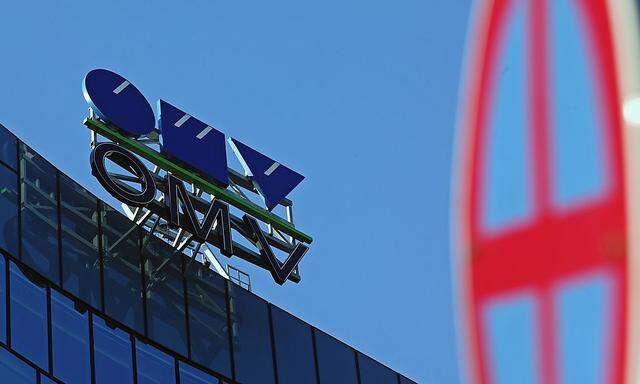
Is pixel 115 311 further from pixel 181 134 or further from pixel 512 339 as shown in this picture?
pixel 512 339

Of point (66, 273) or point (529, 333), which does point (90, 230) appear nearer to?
point (66, 273)

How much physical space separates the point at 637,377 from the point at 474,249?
2.27ft

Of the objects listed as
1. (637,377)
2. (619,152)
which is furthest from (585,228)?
(637,377)

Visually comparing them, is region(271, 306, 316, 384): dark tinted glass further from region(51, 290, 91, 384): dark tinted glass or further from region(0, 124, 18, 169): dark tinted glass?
region(0, 124, 18, 169): dark tinted glass

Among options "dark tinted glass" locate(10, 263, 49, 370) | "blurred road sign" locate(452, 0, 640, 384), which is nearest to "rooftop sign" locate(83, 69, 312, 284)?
"dark tinted glass" locate(10, 263, 49, 370)

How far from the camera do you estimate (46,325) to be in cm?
3353

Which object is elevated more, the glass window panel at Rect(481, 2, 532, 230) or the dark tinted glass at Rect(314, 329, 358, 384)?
the dark tinted glass at Rect(314, 329, 358, 384)

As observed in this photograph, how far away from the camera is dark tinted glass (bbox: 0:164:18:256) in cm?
3412

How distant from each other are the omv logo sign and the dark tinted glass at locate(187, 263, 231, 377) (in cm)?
294

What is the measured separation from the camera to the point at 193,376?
38594mm

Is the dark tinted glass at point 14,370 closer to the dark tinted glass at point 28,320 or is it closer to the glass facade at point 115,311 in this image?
the glass facade at point 115,311

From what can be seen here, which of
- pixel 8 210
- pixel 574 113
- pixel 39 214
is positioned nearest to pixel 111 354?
pixel 39 214

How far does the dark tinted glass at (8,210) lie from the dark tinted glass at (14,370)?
9.14ft

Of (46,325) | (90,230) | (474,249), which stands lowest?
(474,249)
